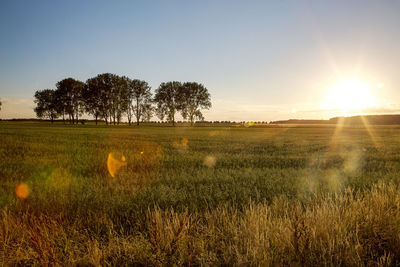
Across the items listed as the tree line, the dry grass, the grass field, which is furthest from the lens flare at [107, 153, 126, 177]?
the tree line

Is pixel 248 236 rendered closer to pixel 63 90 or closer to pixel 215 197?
pixel 215 197

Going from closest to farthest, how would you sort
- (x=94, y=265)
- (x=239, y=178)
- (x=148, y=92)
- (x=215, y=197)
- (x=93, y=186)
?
1. (x=94, y=265)
2. (x=215, y=197)
3. (x=93, y=186)
4. (x=239, y=178)
5. (x=148, y=92)

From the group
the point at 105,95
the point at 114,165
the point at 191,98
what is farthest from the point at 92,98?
the point at 114,165

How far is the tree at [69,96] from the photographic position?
280 ft

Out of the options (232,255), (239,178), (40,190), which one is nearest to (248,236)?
(232,255)

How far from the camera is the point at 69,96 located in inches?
3406

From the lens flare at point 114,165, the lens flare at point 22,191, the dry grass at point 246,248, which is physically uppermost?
the dry grass at point 246,248

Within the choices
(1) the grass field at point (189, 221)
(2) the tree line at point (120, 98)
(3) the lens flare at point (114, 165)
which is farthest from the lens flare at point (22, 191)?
(2) the tree line at point (120, 98)

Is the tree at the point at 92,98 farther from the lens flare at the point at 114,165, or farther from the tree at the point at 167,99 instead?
the lens flare at the point at 114,165

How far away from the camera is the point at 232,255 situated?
100.0 inches

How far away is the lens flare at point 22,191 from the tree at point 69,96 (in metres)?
88.8

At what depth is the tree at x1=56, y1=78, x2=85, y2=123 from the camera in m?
85.4

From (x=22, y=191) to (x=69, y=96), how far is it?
9360cm

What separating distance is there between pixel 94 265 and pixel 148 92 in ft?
281
